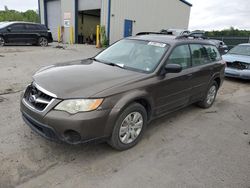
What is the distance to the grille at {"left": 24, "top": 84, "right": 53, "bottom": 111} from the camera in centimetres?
289

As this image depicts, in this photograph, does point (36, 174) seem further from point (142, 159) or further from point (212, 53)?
point (212, 53)

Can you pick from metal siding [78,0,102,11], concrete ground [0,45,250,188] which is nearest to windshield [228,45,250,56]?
concrete ground [0,45,250,188]

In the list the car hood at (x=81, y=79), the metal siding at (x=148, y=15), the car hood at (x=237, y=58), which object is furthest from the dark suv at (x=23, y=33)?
the car hood at (x=81, y=79)

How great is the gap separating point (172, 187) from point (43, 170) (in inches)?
62.6

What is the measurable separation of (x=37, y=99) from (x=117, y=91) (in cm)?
107

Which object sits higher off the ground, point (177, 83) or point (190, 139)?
point (177, 83)

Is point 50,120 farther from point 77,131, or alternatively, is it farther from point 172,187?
point 172,187

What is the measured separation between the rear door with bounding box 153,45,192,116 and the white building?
14.1 m

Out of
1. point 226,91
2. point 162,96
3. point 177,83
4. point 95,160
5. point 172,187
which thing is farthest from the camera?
point 226,91

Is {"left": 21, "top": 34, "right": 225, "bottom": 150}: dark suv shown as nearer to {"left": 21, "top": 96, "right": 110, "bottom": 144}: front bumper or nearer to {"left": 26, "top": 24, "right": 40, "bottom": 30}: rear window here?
{"left": 21, "top": 96, "right": 110, "bottom": 144}: front bumper

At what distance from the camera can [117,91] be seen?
118 inches

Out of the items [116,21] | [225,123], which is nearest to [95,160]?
[225,123]

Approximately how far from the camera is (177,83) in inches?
159

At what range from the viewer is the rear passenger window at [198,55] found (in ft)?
15.1
